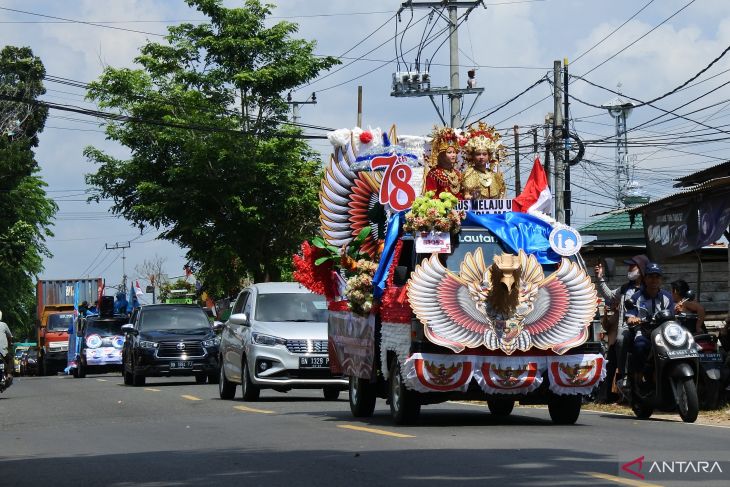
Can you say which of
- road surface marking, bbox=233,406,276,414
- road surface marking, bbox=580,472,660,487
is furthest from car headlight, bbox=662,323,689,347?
road surface marking, bbox=580,472,660,487

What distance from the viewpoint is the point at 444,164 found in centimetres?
1661

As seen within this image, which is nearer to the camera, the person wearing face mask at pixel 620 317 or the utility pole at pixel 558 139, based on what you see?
the person wearing face mask at pixel 620 317

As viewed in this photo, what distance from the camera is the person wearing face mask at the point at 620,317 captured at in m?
16.7

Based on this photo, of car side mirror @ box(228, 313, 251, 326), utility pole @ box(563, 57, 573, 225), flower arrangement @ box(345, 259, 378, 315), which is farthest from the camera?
utility pole @ box(563, 57, 573, 225)

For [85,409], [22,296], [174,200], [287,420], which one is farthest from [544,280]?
[22,296]

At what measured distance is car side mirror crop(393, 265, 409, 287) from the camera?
1470cm

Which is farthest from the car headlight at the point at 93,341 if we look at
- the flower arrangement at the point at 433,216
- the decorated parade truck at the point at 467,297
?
the flower arrangement at the point at 433,216

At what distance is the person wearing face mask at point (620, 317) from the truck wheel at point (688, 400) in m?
1.18

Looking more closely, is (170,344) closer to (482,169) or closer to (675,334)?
(482,169)

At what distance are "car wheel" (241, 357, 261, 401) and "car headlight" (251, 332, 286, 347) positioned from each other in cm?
48

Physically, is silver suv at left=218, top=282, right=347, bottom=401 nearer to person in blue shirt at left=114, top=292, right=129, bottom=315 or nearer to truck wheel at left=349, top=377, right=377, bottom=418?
truck wheel at left=349, top=377, right=377, bottom=418

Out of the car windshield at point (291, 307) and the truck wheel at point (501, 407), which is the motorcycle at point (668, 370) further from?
the car windshield at point (291, 307)

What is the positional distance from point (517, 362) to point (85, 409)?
926 centimetres

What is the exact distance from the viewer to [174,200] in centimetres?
4288
